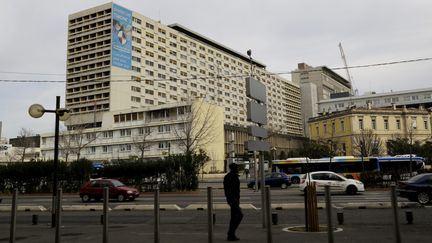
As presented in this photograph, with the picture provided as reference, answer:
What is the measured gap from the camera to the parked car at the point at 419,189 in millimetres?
20078

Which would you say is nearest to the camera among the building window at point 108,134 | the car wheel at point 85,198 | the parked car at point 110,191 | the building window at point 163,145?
the parked car at point 110,191

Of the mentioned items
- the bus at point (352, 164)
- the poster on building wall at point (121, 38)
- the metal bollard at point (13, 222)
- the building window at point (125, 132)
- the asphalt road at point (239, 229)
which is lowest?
the asphalt road at point (239, 229)

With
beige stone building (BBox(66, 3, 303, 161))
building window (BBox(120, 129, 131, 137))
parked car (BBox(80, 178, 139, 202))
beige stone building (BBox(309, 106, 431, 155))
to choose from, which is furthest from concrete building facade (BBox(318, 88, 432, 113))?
parked car (BBox(80, 178, 139, 202))

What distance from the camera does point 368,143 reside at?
2852 inches

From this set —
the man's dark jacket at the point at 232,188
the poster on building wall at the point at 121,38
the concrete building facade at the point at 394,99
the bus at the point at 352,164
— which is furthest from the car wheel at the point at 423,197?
the concrete building facade at the point at 394,99

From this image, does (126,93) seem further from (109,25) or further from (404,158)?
(404,158)

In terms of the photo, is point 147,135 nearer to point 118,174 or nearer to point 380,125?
point 118,174

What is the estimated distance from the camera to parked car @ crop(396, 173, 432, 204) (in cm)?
2008

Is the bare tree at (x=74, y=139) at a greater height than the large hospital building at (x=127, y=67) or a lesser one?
lesser

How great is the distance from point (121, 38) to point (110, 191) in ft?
251

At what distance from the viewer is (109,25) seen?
9831 cm

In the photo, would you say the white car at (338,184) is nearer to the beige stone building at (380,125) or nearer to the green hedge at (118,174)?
the green hedge at (118,174)

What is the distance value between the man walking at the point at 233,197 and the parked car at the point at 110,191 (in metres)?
18.5

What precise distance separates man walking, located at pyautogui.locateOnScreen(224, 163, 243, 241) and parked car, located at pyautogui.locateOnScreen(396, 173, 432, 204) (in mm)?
13191
